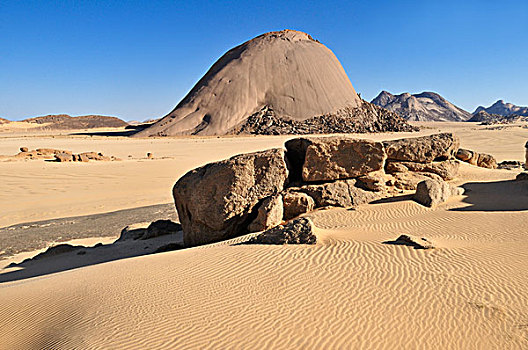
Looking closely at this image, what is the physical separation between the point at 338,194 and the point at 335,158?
2.68 feet

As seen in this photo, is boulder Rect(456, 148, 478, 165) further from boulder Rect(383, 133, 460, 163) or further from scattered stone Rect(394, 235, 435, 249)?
scattered stone Rect(394, 235, 435, 249)

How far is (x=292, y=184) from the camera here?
8008mm

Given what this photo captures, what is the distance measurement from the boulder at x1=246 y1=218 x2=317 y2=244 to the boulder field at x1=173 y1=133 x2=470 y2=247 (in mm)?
1099

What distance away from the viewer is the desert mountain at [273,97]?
133 feet

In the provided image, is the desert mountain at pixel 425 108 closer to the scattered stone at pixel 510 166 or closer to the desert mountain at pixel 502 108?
the desert mountain at pixel 502 108

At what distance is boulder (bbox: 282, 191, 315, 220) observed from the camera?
7.51m

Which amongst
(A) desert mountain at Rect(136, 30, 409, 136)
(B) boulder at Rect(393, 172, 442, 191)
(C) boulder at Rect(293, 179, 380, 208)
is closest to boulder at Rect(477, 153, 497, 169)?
(B) boulder at Rect(393, 172, 442, 191)

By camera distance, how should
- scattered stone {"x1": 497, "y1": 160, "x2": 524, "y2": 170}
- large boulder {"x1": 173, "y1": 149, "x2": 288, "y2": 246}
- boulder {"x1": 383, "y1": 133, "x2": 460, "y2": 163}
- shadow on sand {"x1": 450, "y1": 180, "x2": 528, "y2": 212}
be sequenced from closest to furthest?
1. large boulder {"x1": 173, "y1": 149, "x2": 288, "y2": 246}
2. shadow on sand {"x1": 450, "y1": 180, "x2": 528, "y2": 212}
3. boulder {"x1": 383, "y1": 133, "x2": 460, "y2": 163}
4. scattered stone {"x1": 497, "y1": 160, "x2": 524, "y2": 170}

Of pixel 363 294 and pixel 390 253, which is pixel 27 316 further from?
pixel 390 253

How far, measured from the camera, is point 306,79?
4372 cm

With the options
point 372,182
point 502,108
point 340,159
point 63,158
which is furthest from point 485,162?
point 502,108

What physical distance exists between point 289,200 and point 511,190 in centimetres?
529

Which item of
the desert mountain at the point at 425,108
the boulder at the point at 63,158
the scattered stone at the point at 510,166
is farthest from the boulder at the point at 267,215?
the desert mountain at the point at 425,108

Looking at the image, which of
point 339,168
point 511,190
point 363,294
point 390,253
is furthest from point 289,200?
point 511,190
